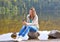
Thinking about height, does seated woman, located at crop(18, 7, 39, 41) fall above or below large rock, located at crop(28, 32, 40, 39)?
above

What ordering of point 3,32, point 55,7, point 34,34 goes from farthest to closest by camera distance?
1. point 55,7
2. point 3,32
3. point 34,34

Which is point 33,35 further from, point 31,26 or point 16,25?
point 16,25

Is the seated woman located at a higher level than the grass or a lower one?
higher

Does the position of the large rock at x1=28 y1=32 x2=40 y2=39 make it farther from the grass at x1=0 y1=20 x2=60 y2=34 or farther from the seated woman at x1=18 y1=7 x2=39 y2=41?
the grass at x1=0 y1=20 x2=60 y2=34

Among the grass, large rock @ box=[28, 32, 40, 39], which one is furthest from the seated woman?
the grass

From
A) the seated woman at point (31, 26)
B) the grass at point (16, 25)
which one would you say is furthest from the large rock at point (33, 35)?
the grass at point (16, 25)

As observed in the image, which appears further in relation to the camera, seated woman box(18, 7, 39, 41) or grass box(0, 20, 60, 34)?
grass box(0, 20, 60, 34)

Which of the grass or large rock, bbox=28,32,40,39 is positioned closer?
large rock, bbox=28,32,40,39

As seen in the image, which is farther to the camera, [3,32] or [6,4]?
[6,4]

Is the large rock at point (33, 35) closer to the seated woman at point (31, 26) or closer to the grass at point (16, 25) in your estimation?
the seated woman at point (31, 26)

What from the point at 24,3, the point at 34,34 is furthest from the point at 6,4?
the point at 34,34

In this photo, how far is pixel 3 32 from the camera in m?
5.16

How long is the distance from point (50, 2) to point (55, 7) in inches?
8.2

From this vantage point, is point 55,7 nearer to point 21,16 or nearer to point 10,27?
point 21,16
